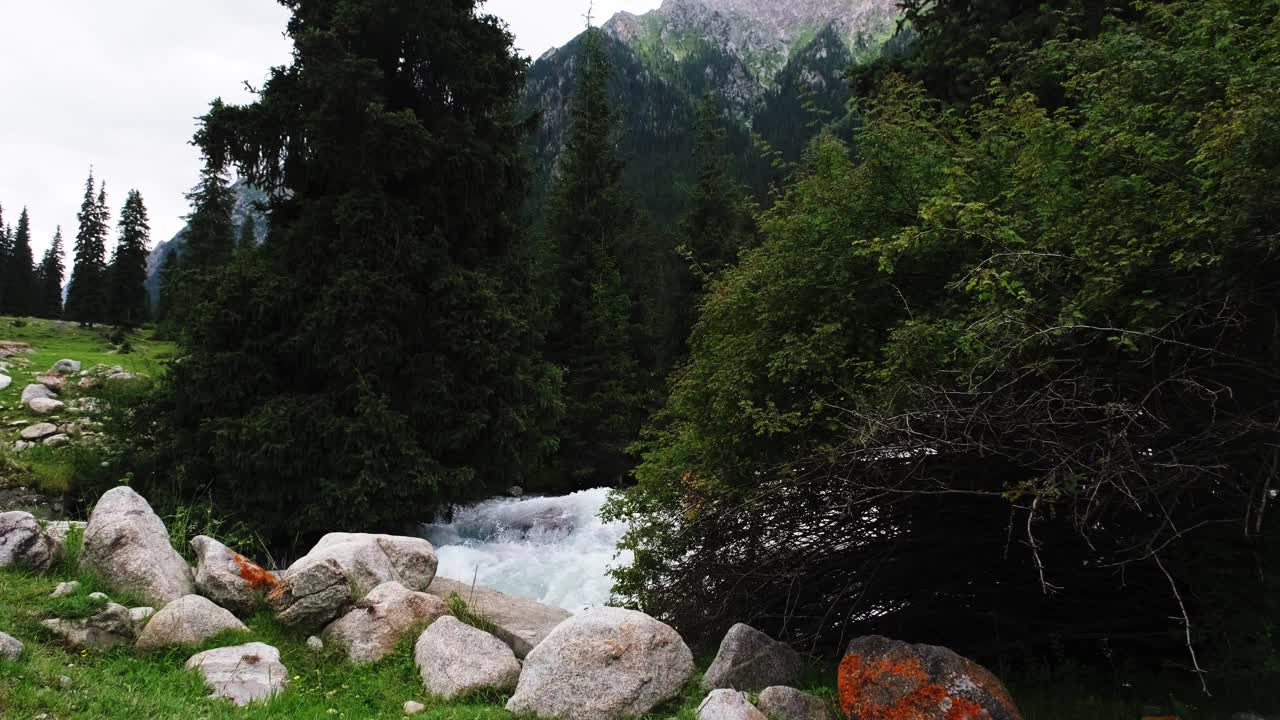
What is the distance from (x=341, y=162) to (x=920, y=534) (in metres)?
13.2

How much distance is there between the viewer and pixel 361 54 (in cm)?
1492

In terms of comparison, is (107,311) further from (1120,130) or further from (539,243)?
(1120,130)

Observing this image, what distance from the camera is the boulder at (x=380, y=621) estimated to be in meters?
6.50

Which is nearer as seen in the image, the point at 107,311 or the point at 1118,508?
the point at 1118,508

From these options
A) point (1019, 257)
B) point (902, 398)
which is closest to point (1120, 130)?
point (1019, 257)

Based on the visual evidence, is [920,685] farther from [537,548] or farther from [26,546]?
[537,548]

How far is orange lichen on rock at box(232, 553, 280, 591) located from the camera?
7.31m

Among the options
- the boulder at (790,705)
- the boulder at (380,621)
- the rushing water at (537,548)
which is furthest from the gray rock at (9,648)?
the rushing water at (537,548)

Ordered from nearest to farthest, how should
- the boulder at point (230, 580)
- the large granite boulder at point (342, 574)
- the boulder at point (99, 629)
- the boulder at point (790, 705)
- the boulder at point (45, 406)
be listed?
the boulder at point (790, 705) → the boulder at point (99, 629) → the large granite boulder at point (342, 574) → the boulder at point (230, 580) → the boulder at point (45, 406)

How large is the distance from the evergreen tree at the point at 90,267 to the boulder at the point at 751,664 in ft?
202

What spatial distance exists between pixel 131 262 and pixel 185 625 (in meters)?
60.3

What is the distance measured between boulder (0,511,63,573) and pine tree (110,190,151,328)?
2186 inches

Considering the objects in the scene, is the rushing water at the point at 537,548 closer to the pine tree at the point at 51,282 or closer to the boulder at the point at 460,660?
the boulder at the point at 460,660

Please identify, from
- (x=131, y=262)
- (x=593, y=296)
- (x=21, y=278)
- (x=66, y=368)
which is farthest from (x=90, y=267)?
(x=593, y=296)
